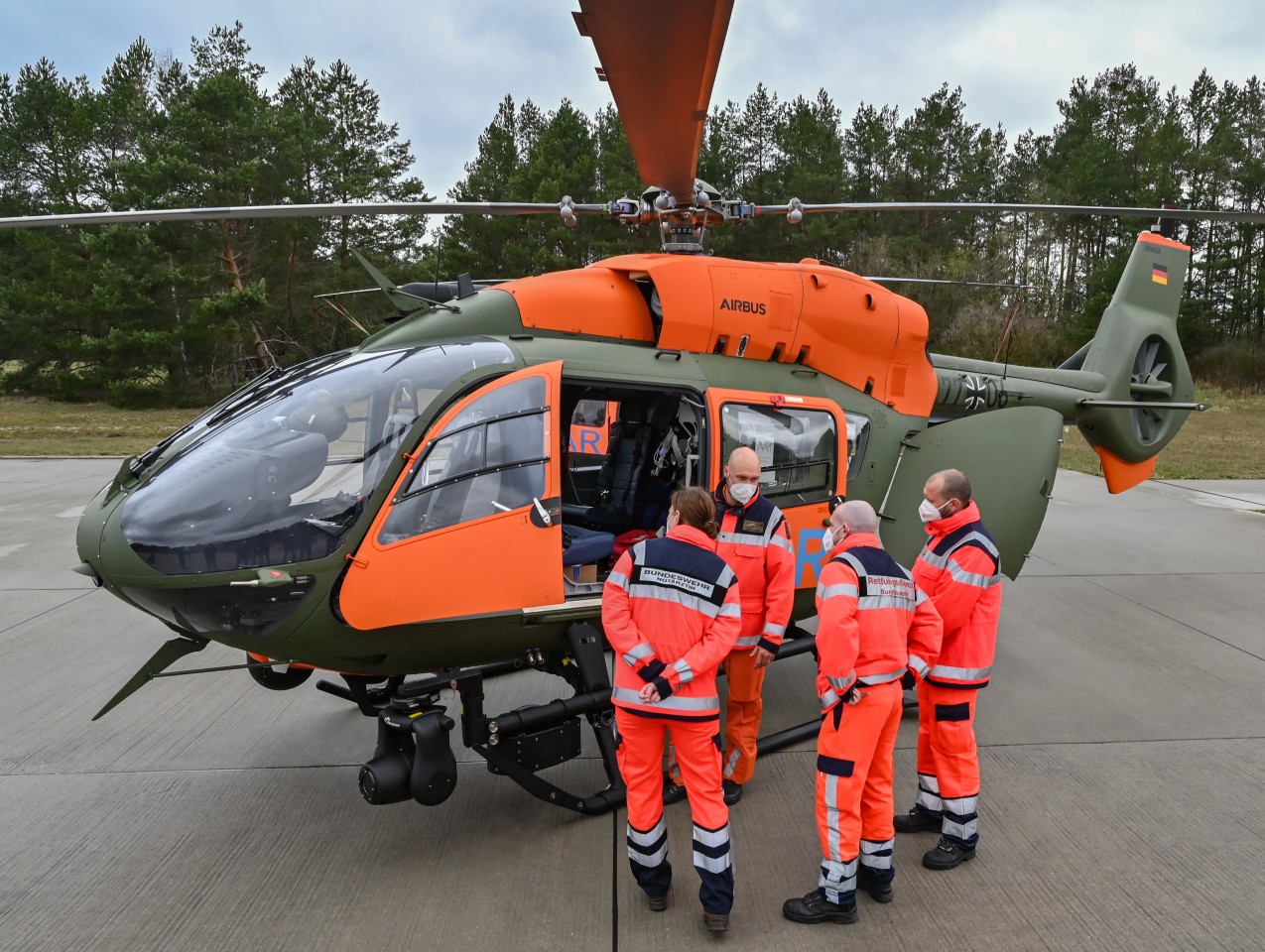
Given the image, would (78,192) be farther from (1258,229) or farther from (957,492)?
(1258,229)

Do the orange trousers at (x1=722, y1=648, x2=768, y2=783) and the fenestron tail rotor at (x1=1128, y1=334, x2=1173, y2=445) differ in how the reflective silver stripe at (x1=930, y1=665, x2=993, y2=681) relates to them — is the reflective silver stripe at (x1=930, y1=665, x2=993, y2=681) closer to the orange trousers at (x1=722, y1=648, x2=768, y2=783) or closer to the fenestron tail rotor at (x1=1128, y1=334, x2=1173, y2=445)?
the orange trousers at (x1=722, y1=648, x2=768, y2=783)

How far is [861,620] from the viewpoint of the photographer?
3133 mm

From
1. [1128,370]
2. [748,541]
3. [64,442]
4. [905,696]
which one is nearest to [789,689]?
[905,696]

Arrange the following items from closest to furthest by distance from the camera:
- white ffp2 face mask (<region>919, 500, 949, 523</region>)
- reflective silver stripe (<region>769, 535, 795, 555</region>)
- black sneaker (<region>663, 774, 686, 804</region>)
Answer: white ffp2 face mask (<region>919, 500, 949, 523</region>) < reflective silver stripe (<region>769, 535, 795, 555</region>) < black sneaker (<region>663, 774, 686, 804</region>)

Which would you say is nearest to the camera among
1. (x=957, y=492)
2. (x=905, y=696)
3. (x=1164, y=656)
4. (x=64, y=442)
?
(x=957, y=492)

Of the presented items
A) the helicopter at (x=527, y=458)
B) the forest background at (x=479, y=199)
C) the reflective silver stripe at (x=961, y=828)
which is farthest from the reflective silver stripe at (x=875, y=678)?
the forest background at (x=479, y=199)

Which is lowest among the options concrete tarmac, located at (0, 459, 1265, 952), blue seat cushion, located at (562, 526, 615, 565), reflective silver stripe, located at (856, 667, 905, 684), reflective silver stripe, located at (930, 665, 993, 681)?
concrete tarmac, located at (0, 459, 1265, 952)

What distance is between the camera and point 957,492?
11.9ft

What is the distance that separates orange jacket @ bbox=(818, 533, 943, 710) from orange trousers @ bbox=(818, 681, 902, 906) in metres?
0.08

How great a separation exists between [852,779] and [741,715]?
986mm

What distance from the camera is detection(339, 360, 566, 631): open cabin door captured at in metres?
A: 3.49

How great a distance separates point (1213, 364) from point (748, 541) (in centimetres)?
3963

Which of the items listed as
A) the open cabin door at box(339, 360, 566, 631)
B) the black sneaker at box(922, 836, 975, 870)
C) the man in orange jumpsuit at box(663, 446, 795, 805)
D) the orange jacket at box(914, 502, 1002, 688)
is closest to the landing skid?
the open cabin door at box(339, 360, 566, 631)

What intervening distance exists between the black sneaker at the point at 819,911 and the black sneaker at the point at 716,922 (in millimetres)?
276
